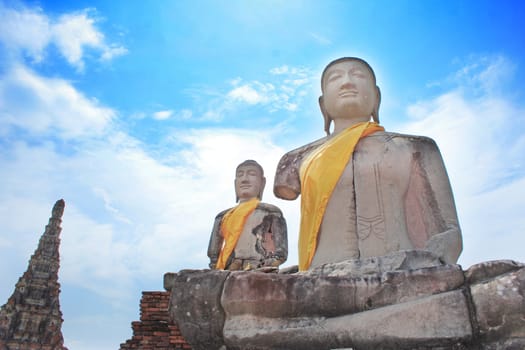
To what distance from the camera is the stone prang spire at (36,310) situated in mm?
20750

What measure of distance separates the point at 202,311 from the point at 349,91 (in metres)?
2.79

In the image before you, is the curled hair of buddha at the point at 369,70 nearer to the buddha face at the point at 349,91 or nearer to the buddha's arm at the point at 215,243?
the buddha face at the point at 349,91

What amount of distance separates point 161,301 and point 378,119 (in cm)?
640

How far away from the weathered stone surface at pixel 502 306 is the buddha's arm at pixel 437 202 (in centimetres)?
103

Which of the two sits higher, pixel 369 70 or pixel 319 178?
pixel 369 70

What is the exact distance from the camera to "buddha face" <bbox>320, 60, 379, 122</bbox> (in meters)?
4.89

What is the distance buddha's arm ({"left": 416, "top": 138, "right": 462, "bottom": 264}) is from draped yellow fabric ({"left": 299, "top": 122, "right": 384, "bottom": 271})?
0.57 metres

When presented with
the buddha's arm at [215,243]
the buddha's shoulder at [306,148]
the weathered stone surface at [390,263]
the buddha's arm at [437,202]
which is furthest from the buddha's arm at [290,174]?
the buddha's arm at [215,243]

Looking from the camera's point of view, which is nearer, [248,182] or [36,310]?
[248,182]

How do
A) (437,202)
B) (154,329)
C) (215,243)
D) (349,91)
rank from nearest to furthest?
1. (437,202)
2. (349,91)
3. (215,243)
4. (154,329)

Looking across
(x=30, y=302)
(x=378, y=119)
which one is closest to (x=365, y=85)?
(x=378, y=119)

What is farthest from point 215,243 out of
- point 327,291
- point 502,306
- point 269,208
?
point 502,306

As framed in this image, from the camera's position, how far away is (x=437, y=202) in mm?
4137

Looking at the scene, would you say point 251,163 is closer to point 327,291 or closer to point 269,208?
point 269,208
